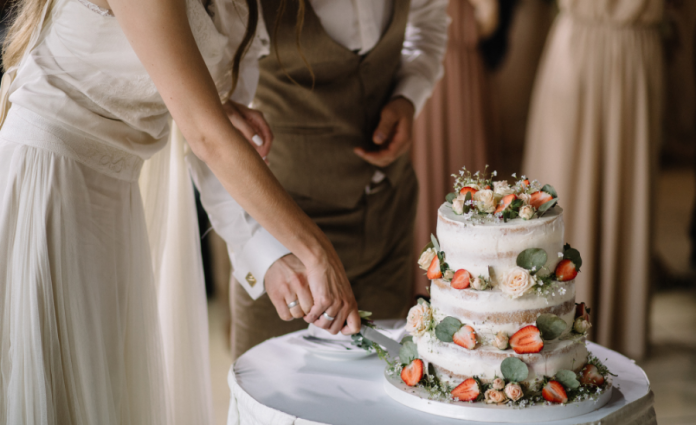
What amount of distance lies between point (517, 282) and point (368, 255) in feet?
2.96

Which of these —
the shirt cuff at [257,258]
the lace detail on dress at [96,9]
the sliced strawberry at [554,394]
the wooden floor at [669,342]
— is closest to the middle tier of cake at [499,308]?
the sliced strawberry at [554,394]

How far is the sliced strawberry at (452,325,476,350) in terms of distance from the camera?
1099 mm

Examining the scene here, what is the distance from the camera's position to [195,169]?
1.57m

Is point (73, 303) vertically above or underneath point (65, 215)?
underneath

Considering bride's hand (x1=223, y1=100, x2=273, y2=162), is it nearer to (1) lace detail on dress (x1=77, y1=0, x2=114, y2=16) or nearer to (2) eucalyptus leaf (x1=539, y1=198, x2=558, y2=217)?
(1) lace detail on dress (x1=77, y1=0, x2=114, y2=16)

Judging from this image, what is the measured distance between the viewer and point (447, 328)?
1123 mm

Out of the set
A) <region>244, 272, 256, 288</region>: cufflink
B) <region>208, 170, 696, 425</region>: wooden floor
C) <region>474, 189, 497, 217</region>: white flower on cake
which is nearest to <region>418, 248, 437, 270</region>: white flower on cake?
<region>474, 189, 497, 217</region>: white flower on cake

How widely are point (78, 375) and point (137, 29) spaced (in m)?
0.59

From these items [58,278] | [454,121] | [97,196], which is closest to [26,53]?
[97,196]

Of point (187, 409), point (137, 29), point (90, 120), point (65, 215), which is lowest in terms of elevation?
point (187, 409)

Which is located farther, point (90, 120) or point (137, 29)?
point (90, 120)

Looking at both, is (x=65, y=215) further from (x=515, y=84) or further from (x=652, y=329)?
(x=515, y=84)

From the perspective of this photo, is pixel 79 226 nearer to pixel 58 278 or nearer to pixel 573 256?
pixel 58 278

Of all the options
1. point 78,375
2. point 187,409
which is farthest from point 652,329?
point 78,375
